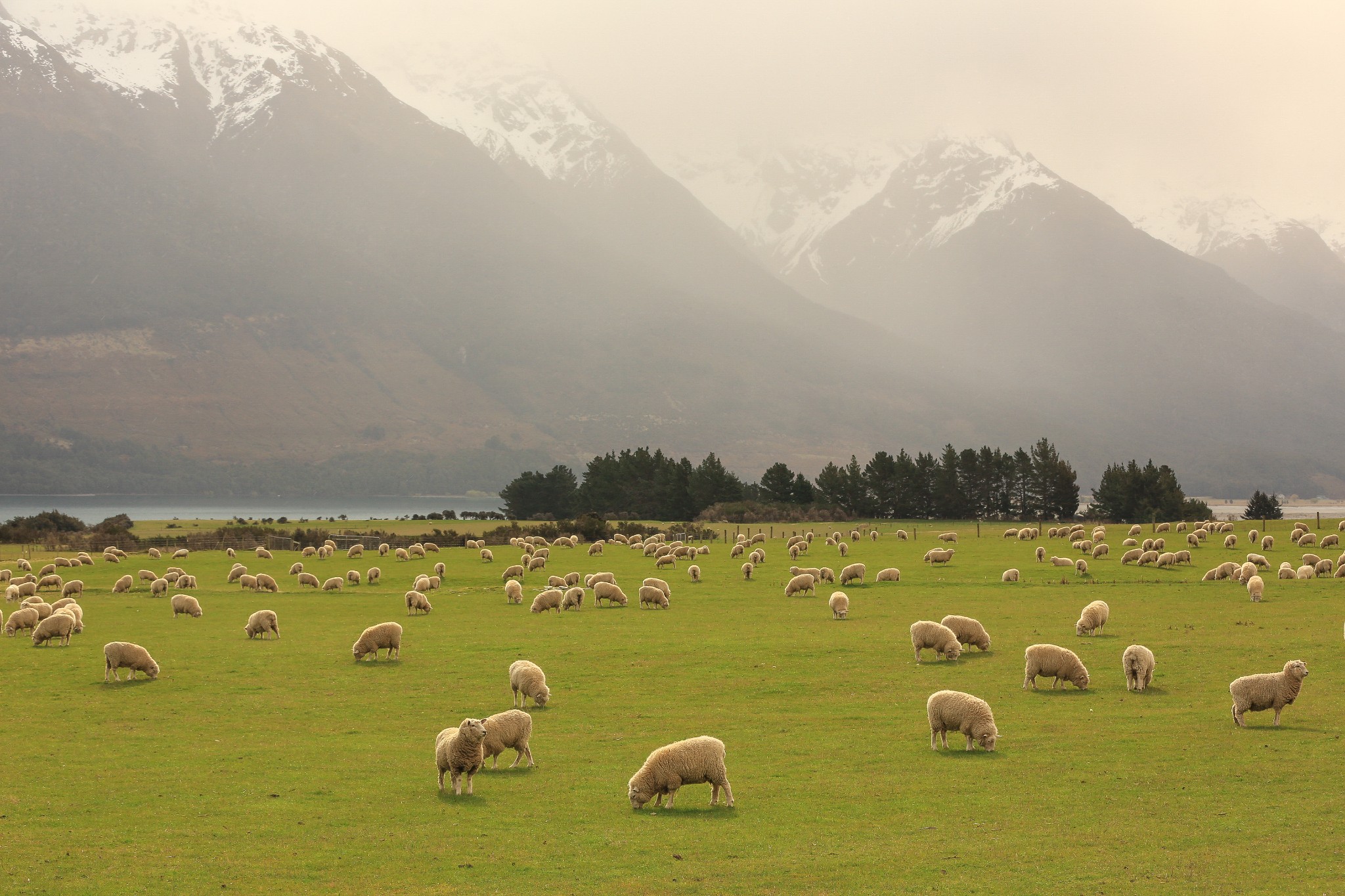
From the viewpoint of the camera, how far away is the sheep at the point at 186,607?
133ft

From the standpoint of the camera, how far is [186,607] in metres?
40.7

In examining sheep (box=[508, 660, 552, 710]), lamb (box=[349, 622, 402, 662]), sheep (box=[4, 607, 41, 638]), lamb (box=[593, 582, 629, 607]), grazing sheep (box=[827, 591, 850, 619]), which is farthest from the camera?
lamb (box=[593, 582, 629, 607])

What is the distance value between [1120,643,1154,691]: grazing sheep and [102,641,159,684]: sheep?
2205 centimetres

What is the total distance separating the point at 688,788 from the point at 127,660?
16.0 meters

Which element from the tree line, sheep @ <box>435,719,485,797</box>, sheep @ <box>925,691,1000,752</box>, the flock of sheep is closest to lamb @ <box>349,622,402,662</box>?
the flock of sheep

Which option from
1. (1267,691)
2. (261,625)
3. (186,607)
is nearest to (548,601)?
(261,625)

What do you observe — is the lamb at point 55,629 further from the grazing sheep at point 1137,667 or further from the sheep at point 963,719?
the grazing sheep at point 1137,667

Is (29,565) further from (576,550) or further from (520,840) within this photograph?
(520,840)

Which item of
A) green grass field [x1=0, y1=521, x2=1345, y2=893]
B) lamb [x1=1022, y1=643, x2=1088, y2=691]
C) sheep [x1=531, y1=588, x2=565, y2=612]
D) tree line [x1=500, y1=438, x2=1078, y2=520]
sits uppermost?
tree line [x1=500, y1=438, x2=1078, y2=520]

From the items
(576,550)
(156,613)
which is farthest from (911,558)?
(156,613)

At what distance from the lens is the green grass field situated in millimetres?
13820

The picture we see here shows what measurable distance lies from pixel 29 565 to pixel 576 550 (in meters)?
30.9

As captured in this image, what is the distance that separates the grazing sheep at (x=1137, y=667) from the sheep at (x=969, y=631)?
560 cm

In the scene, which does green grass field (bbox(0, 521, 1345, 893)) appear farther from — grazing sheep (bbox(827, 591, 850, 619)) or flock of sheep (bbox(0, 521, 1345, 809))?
grazing sheep (bbox(827, 591, 850, 619))
